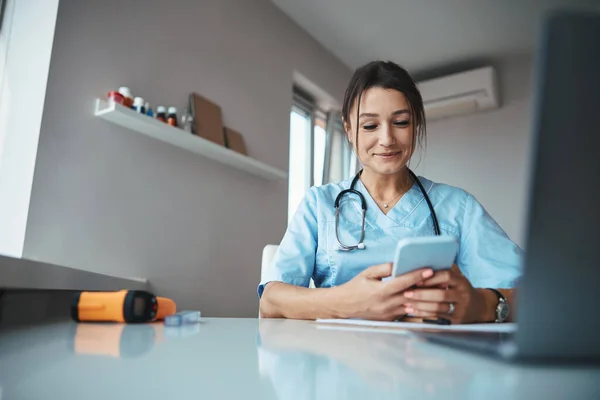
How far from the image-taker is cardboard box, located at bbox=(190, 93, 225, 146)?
2.55 meters

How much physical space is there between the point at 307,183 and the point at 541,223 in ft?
12.5

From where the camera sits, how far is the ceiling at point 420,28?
3.43 meters

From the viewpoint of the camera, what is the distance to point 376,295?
0.77m

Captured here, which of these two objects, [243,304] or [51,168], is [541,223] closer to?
[51,168]

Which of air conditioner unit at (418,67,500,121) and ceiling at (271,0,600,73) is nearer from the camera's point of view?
ceiling at (271,0,600,73)

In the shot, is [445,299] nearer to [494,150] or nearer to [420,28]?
[420,28]

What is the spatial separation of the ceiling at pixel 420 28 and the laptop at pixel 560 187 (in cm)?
359

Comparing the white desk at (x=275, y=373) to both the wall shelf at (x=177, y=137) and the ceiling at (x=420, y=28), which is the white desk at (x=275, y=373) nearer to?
the wall shelf at (x=177, y=137)

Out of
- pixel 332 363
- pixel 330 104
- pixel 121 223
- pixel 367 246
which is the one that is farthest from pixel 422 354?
pixel 330 104

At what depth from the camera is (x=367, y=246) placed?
112 cm

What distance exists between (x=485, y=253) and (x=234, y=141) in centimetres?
205

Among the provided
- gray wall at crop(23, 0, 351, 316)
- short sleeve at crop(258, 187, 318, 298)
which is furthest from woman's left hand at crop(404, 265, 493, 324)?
gray wall at crop(23, 0, 351, 316)

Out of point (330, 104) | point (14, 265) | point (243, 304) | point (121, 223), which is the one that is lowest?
point (243, 304)

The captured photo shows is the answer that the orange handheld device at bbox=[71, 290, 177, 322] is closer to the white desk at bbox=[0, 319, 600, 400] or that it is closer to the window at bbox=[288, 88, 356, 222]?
the white desk at bbox=[0, 319, 600, 400]
